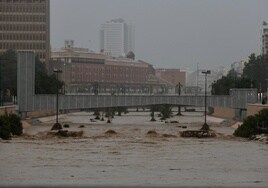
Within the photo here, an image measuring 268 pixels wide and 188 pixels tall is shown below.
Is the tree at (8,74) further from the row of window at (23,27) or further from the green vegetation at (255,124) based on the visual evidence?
the green vegetation at (255,124)

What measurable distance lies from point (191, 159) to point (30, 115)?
7806 cm

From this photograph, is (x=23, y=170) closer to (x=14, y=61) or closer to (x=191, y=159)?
(x=191, y=159)

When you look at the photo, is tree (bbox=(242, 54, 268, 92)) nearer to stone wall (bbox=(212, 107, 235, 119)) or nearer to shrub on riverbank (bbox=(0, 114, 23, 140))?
stone wall (bbox=(212, 107, 235, 119))

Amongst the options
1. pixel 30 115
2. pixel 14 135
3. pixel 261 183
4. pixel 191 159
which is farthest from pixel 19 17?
pixel 261 183

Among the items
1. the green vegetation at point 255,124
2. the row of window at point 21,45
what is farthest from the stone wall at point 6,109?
the row of window at point 21,45

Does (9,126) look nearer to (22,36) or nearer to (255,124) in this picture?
(255,124)

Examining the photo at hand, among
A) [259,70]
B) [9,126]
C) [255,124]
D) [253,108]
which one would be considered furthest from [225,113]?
[9,126]

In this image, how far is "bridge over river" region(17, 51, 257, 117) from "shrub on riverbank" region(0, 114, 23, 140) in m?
29.5

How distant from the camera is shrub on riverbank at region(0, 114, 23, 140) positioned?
67.5 m

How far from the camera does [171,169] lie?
36.0m

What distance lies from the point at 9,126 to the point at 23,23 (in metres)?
96.8

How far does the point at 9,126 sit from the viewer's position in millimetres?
72562

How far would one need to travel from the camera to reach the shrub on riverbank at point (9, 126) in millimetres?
67500

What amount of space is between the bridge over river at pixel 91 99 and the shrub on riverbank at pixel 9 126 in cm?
2949
